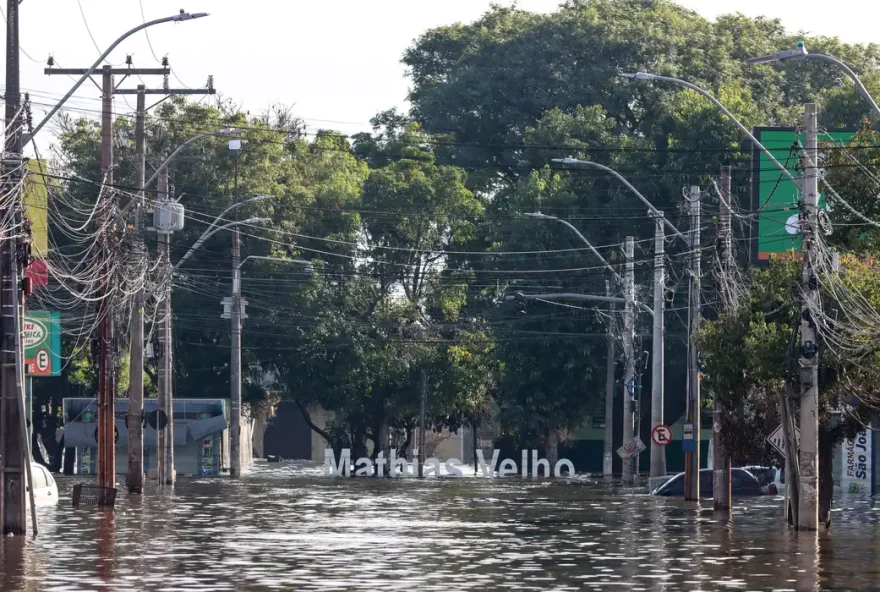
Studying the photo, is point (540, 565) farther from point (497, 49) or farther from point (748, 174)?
point (497, 49)

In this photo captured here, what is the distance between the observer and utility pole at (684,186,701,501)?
44844mm

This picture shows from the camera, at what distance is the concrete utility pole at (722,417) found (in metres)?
41.2

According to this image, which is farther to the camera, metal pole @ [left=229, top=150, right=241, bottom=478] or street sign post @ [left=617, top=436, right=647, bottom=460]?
metal pole @ [left=229, top=150, right=241, bottom=478]

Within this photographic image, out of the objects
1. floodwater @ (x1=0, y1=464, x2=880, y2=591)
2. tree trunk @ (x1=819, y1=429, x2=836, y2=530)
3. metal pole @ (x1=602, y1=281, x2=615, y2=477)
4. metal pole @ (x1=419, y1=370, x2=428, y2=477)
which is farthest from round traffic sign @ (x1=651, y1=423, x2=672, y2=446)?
metal pole @ (x1=419, y1=370, x2=428, y2=477)

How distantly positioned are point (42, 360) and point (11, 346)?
37469mm

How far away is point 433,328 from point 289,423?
48188mm

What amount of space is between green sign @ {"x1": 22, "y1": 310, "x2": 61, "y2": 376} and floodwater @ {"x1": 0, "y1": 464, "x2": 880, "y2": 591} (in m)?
16.5

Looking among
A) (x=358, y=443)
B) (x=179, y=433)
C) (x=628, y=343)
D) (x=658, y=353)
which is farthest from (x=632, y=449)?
(x=358, y=443)

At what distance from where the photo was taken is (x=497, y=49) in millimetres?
87312

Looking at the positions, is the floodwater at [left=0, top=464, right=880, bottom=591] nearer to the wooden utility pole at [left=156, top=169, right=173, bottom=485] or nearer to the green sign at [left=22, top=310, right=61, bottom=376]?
the wooden utility pole at [left=156, top=169, right=173, bottom=485]

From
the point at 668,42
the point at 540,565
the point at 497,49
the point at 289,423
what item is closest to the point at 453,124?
the point at 497,49

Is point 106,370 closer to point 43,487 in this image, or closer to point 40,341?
point 43,487

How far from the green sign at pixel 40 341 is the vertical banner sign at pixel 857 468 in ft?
98.2

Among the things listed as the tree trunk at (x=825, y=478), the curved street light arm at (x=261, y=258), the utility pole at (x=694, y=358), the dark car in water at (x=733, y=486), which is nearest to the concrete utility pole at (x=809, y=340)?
the tree trunk at (x=825, y=478)
